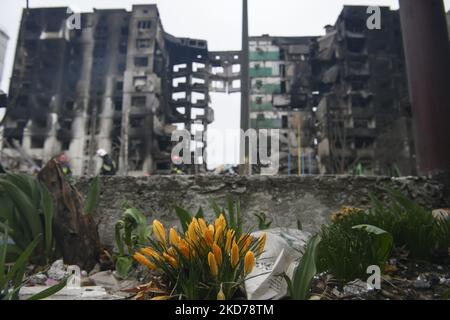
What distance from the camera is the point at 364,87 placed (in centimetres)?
3772

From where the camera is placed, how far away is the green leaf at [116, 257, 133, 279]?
2.38 meters

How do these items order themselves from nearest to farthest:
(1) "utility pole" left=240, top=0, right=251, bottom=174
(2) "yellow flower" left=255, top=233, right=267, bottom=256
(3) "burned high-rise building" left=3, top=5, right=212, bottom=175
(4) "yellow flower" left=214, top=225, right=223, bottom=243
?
(4) "yellow flower" left=214, top=225, right=223, bottom=243 → (2) "yellow flower" left=255, top=233, right=267, bottom=256 → (1) "utility pole" left=240, top=0, right=251, bottom=174 → (3) "burned high-rise building" left=3, top=5, right=212, bottom=175

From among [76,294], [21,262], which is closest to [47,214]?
[76,294]

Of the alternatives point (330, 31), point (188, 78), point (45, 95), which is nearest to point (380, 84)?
point (330, 31)

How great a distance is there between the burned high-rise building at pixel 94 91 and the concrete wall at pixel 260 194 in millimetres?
32608

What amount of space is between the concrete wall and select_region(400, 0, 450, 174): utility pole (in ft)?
1.76

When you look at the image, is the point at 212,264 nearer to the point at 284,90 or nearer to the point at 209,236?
the point at 209,236

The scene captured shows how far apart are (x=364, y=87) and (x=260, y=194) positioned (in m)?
38.2

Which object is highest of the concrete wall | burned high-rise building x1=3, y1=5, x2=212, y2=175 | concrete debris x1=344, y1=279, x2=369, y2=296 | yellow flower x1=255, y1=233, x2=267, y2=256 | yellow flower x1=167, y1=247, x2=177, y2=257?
burned high-rise building x1=3, y1=5, x2=212, y2=175

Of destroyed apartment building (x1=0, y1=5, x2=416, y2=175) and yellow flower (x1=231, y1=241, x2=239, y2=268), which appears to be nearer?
yellow flower (x1=231, y1=241, x2=239, y2=268)

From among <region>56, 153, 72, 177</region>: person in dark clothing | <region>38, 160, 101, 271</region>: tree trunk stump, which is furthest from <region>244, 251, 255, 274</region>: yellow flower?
<region>56, 153, 72, 177</region>: person in dark clothing

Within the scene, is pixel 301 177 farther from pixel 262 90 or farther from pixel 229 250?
pixel 262 90

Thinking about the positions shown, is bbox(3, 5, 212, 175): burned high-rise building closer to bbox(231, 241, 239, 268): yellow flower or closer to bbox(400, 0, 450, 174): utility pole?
bbox(400, 0, 450, 174): utility pole

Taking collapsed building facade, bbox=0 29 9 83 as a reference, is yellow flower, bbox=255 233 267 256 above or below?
below
